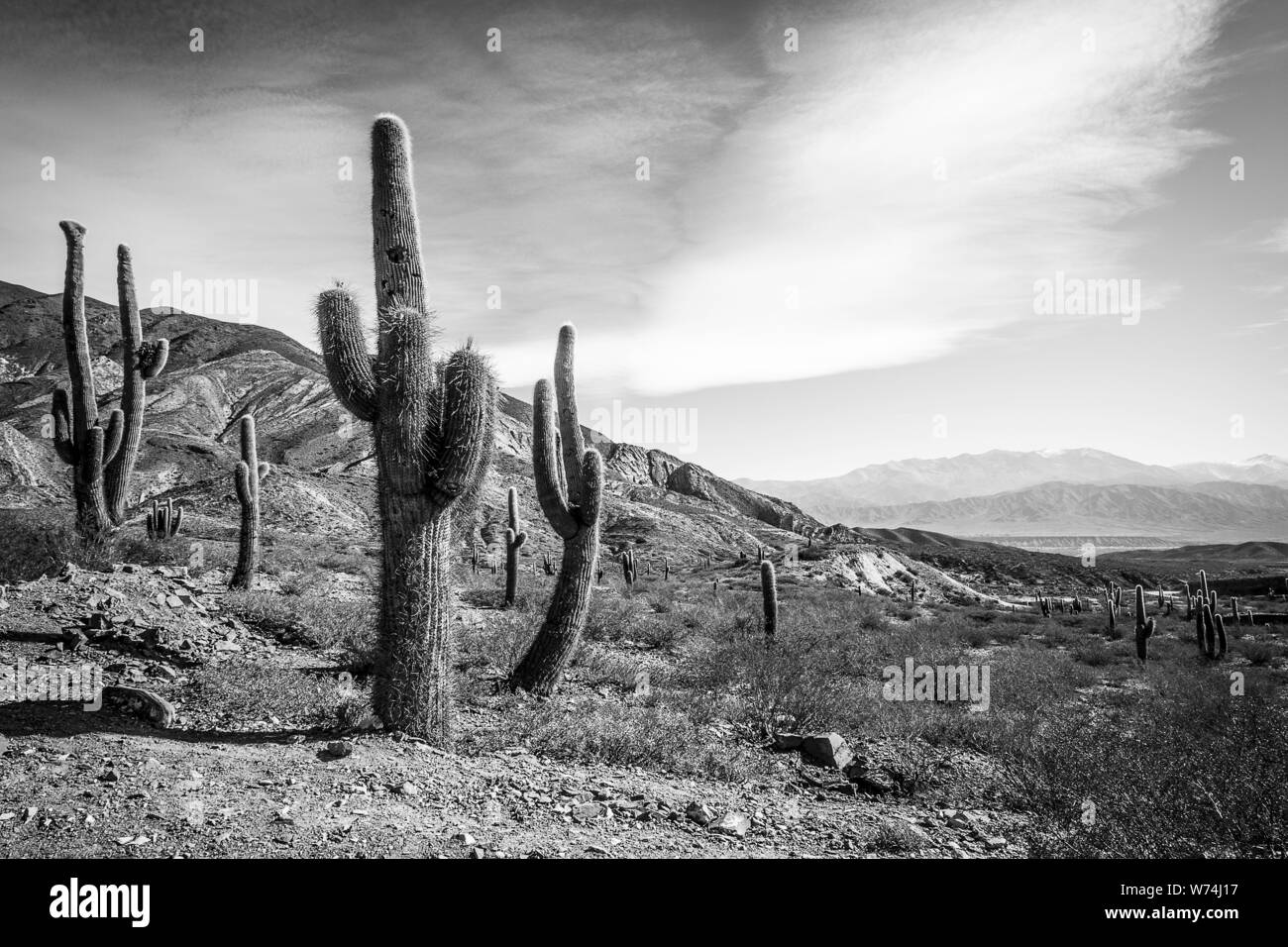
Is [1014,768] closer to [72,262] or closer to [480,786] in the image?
[480,786]

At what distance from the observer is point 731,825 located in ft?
15.6

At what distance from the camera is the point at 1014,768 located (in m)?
6.43

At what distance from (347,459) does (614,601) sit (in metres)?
34.0

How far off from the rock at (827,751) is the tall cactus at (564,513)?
296cm

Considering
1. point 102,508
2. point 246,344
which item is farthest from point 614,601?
point 246,344

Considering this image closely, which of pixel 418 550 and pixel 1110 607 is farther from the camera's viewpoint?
pixel 1110 607

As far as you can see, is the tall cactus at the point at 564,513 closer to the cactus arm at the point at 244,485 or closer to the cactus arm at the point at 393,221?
the cactus arm at the point at 393,221

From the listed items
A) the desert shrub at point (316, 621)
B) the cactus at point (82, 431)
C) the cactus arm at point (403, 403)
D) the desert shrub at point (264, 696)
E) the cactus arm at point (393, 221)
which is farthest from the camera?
the cactus at point (82, 431)

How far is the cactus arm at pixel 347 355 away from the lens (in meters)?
5.68

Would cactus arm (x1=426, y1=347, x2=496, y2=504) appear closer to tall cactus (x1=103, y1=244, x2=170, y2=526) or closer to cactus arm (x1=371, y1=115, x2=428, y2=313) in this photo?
cactus arm (x1=371, y1=115, x2=428, y2=313)

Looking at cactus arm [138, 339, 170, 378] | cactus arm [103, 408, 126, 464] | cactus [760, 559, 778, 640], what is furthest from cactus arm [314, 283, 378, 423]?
cactus [760, 559, 778, 640]

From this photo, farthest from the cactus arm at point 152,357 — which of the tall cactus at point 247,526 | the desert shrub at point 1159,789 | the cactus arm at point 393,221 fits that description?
the desert shrub at point 1159,789

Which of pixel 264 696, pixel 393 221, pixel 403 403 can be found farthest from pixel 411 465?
pixel 264 696

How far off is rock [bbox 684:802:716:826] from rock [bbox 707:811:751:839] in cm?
5
